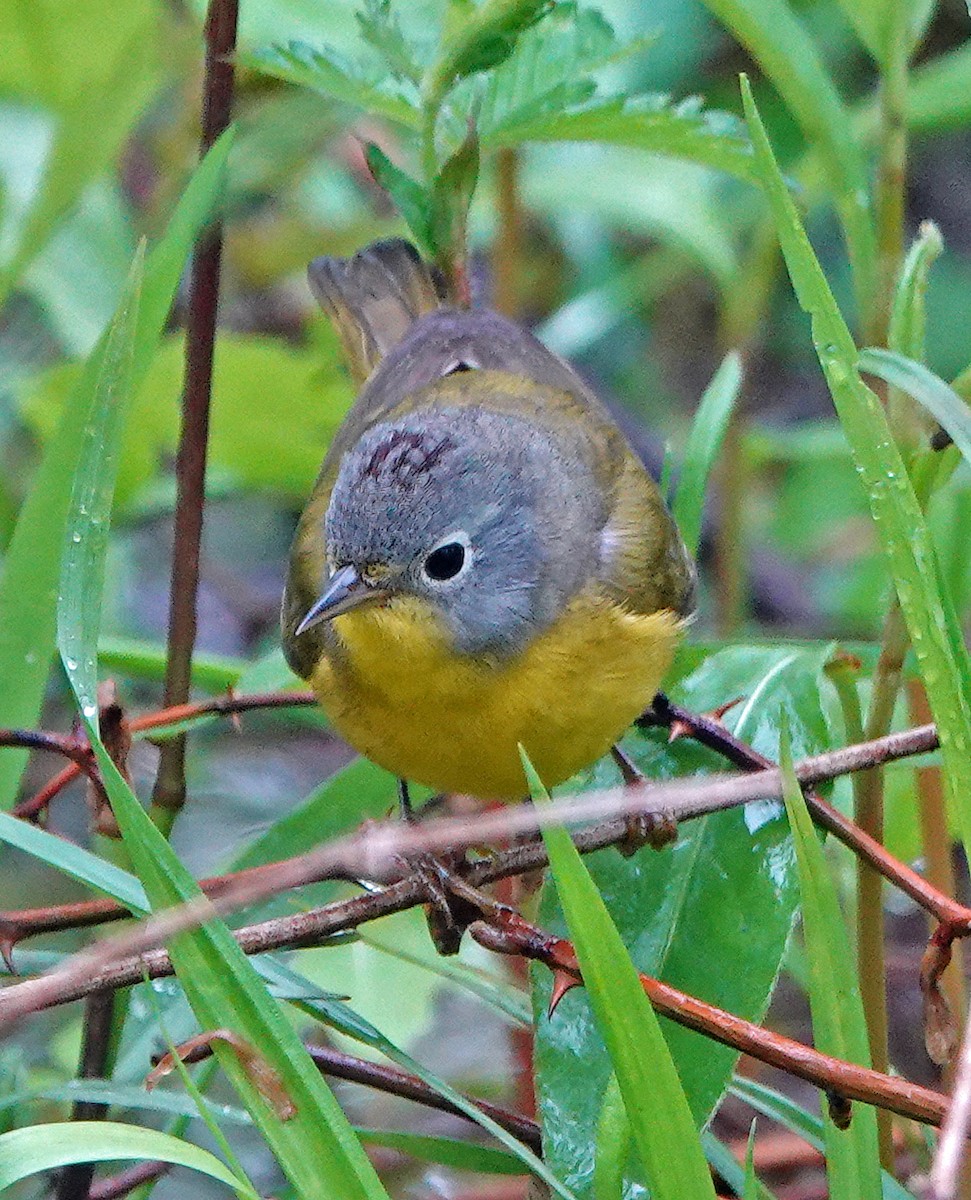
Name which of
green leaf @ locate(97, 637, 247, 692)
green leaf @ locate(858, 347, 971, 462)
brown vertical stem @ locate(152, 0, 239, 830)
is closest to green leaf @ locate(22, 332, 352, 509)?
green leaf @ locate(97, 637, 247, 692)

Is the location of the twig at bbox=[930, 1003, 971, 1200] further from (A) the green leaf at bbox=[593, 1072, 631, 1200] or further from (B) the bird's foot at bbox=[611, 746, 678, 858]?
(B) the bird's foot at bbox=[611, 746, 678, 858]

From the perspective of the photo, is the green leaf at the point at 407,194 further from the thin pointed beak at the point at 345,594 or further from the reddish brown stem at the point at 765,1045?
the reddish brown stem at the point at 765,1045

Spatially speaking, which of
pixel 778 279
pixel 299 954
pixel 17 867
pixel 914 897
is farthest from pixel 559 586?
pixel 778 279

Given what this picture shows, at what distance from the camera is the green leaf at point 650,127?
7.55 feet

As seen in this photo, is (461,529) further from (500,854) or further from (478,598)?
(500,854)

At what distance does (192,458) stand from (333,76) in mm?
583

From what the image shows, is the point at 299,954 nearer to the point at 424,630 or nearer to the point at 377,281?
the point at 424,630

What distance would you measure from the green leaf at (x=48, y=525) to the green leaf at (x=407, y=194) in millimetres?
202

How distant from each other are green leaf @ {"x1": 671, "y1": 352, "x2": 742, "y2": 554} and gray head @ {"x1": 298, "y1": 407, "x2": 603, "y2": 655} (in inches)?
8.5

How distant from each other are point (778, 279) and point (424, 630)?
3.88 meters

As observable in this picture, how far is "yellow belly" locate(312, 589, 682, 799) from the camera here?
2480mm

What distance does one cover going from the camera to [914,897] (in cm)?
192

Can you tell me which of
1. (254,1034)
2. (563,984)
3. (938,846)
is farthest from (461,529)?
(254,1034)

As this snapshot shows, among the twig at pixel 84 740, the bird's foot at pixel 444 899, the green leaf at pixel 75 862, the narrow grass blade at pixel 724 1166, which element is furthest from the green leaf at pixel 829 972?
the twig at pixel 84 740
